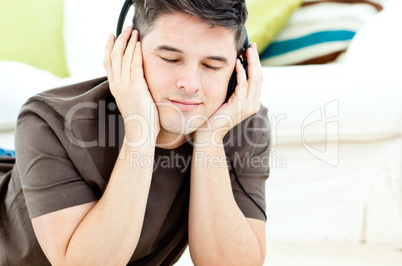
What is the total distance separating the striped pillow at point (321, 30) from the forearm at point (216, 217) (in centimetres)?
88

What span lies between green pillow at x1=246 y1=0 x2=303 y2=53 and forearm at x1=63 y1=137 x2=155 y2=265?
3.07ft

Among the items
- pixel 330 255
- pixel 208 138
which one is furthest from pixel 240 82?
pixel 330 255

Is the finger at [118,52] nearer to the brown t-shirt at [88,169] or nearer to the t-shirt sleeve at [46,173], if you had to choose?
the brown t-shirt at [88,169]

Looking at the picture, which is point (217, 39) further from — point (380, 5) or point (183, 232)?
point (380, 5)

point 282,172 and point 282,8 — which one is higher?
point 282,8

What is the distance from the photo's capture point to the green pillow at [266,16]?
1.75m

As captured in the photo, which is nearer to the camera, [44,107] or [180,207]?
[44,107]

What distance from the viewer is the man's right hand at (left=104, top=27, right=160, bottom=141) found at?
0.99 metres

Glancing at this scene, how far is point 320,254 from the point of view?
58.9 inches

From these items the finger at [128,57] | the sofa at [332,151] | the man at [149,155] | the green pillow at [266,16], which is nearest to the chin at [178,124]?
the man at [149,155]

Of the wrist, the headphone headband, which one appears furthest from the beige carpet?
the headphone headband

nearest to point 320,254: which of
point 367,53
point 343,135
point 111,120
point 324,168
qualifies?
point 324,168

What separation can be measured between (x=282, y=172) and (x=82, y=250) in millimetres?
781

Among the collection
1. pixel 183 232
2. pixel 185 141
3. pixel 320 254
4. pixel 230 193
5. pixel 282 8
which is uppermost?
pixel 282 8
